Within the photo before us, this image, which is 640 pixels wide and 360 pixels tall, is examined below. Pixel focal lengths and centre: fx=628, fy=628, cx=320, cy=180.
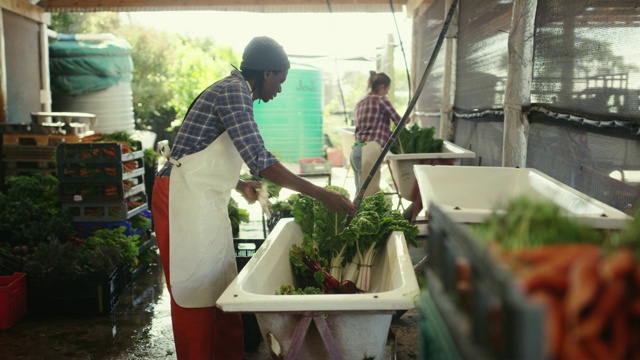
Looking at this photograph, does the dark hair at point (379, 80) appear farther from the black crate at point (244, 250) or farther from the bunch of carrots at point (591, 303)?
the bunch of carrots at point (591, 303)

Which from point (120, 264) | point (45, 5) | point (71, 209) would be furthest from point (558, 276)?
point (45, 5)

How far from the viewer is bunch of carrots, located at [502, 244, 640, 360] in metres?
Result: 1.19

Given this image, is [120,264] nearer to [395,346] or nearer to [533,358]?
[395,346]

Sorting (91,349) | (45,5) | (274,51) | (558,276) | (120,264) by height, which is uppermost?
(45,5)

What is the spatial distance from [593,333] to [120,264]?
503 cm

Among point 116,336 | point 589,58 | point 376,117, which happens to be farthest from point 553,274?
point 376,117

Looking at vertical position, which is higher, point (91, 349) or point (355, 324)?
point (355, 324)

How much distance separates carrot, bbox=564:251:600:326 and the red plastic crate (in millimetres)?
4576

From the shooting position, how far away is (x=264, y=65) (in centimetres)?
361

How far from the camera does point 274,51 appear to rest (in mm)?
3600

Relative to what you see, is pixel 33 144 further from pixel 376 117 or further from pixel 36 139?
pixel 376 117

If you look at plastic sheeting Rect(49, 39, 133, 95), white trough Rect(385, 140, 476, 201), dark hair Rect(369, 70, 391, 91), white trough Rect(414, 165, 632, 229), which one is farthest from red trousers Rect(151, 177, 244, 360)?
plastic sheeting Rect(49, 39, 133, 95)

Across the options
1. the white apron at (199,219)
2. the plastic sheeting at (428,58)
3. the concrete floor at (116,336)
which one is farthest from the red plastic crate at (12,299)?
the plastic sheeting at (428,58)

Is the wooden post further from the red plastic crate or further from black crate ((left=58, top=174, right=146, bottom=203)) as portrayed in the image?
the red plastic crate
